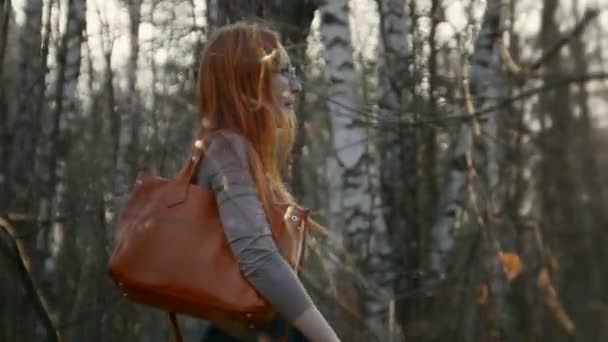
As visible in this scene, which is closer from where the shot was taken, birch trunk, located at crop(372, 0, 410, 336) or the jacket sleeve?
the jacket sleeve

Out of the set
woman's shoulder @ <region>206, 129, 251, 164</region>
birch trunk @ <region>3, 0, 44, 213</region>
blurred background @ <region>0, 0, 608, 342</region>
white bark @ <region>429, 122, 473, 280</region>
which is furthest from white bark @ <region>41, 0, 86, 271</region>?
woman's shoulder @ <region>206, 129, 251, 164</region>

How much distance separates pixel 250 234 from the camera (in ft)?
9.43

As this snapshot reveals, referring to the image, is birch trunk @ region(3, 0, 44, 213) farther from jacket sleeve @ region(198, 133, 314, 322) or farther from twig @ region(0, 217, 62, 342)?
jacket sleeve @ region(198, 133, 314, 322)

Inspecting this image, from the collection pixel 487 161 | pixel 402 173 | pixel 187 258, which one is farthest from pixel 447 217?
pixel 187 258

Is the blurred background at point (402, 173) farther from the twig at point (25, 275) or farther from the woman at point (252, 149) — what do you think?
the woman at point (252, 149)

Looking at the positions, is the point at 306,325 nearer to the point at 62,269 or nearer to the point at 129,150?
the point at 62,269

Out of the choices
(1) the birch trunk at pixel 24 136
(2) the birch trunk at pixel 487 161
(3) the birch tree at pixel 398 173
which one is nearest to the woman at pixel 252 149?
(2) the birch trunk at pixel 487 161

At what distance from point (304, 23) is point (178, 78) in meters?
3.63

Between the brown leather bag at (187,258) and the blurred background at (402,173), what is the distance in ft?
3.13

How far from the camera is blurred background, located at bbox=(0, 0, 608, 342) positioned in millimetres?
4328

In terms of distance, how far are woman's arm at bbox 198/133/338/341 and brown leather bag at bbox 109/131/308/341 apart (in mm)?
35

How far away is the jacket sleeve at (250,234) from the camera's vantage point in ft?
9.36

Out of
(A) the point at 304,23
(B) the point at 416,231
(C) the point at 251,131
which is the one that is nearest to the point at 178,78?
(B) the point at 416,231

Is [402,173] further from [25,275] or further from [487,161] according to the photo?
[25,275]
